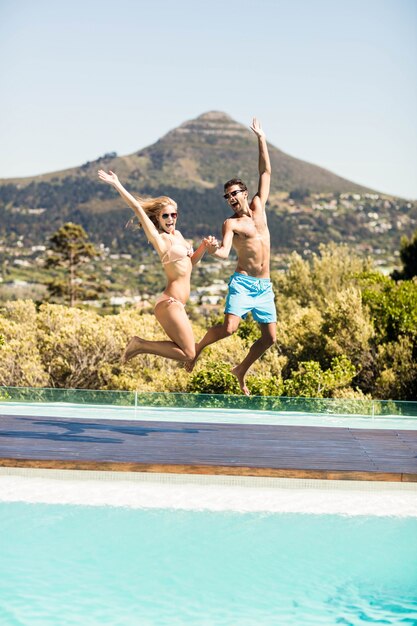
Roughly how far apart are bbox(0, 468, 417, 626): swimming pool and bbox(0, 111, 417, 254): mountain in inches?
1832

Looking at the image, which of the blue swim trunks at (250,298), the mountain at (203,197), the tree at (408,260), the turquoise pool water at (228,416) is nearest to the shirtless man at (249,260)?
the blue swim trunks at (250,298)

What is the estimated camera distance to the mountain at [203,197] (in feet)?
191

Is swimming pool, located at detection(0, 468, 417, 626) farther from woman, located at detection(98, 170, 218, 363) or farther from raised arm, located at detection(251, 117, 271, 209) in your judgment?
raised arm, located at detection(251, 117, 271, 209)

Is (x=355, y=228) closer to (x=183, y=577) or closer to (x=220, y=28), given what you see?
(x=220, y=28)

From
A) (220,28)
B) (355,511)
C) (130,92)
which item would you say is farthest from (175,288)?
(130,92)

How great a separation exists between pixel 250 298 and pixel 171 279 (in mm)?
764

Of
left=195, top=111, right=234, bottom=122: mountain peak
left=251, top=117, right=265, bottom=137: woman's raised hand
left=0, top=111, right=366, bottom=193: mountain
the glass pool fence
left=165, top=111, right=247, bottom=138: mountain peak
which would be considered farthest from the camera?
left=165, top=111, right=247, bottom=138: mountain peak

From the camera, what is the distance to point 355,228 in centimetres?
6266

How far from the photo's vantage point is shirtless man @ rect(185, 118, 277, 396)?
7754mm

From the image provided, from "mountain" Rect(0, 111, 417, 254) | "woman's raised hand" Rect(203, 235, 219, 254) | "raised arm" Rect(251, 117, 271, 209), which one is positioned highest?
"mountain" Rect(0, 111, 417, 254)

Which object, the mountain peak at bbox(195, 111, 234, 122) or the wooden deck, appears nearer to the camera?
the wooden deck

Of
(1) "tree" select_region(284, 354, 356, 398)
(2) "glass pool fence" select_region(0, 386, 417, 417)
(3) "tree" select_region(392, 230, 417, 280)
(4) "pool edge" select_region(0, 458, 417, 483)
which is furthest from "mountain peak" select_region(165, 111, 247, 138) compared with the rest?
(4) "pool edge" select_region(0, 458, 417, 483)

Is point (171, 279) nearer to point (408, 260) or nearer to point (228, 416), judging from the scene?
point (228, 416)

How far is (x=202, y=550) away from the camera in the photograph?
6.11 m
